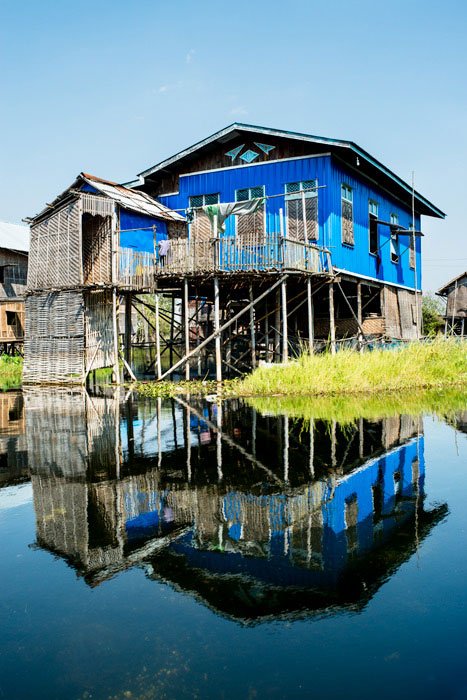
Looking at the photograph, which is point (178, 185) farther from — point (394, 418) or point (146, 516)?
point (146, 516)

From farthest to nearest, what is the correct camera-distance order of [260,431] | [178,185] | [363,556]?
[178,185] → [260,431] → [363,556]

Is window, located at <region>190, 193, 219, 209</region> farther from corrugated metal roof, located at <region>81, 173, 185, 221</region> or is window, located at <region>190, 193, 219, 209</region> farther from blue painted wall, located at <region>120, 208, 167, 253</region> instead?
blue painted wall, located at <region>120, 208, 167, 253</region>

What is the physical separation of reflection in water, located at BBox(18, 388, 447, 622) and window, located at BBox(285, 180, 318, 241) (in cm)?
963

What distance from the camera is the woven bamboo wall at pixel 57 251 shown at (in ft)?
60.3

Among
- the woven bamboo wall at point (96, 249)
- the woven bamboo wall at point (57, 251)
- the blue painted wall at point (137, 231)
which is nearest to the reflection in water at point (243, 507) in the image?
the woven bamboo wall at point (57, 251)

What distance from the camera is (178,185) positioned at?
2134 centimetres

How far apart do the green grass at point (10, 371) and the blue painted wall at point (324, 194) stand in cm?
861

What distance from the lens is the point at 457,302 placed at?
112 ft

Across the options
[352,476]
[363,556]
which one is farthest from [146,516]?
[352,476]

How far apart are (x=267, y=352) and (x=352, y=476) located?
11.9 metres

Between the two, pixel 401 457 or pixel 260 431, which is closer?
pixel 401 457

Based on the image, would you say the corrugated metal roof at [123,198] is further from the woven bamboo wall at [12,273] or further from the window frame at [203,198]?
the woven bamboo wall at [12,273]

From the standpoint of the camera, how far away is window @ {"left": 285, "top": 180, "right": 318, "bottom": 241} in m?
18.6

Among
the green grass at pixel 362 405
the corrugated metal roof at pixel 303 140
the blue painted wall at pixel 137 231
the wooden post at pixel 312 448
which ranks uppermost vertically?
the corrugated metal roof at pixel 303 140
